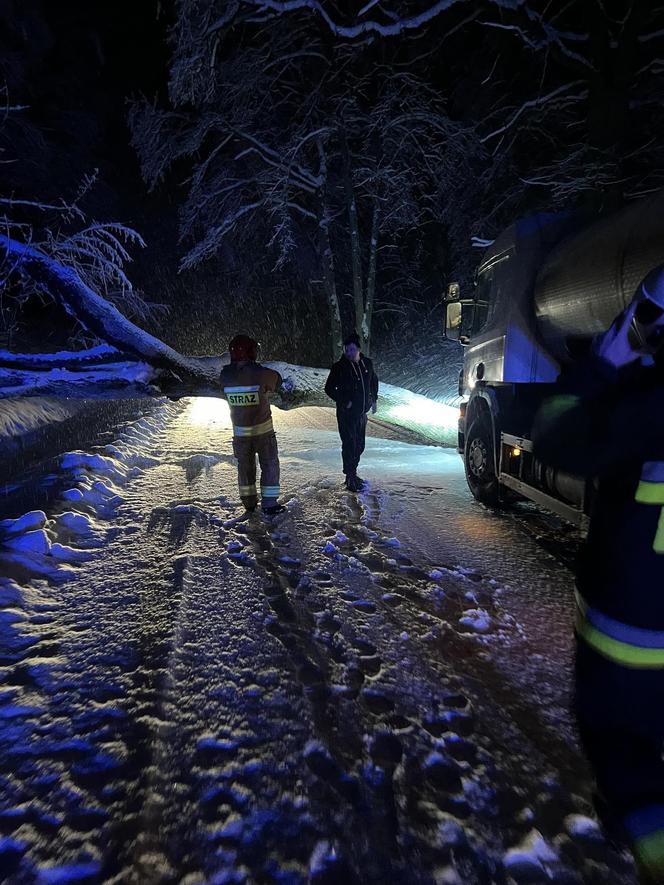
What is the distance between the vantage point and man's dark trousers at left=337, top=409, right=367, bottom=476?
5.69 meters

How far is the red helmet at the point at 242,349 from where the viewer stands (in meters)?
4.87

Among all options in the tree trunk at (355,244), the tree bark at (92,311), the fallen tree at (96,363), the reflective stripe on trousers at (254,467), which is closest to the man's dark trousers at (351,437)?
the reflective stripe on trousers at (254,467)

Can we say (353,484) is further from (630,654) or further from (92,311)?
(92,311)

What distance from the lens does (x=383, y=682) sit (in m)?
2.27

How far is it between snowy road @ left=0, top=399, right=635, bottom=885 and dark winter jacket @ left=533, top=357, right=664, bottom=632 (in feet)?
3.06

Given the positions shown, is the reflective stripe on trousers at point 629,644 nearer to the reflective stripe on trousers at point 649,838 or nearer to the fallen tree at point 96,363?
the reflective stripe on trousers at point 649,838

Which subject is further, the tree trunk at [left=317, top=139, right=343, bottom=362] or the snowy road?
the tree trunk at [left=317, top=139, right=343, bottom=362]

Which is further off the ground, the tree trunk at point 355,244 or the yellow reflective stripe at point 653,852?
the tree trunk at point 355,244

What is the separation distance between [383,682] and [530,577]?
1722mm

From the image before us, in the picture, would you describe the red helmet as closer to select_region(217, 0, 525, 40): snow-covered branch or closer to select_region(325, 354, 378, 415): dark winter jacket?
select_region(325, 354, 378, 415): dark winter jacket

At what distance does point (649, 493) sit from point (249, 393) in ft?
13.4

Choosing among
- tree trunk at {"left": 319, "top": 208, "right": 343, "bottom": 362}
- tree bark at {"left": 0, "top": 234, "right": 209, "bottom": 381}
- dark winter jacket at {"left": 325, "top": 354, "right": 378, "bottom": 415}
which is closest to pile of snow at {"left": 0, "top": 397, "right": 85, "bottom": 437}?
tree bark at {"left": 0, "top": 234, "right": 209, "bottom": 381}

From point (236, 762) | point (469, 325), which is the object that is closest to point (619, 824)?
point (236, 762)

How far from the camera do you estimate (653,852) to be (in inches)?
45.8
